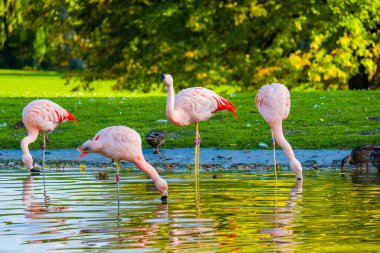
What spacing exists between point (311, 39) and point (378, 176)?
22419 millimetres

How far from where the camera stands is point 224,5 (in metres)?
A: 37.8

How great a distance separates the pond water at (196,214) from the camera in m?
8.02

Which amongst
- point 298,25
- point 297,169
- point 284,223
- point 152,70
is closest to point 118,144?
point 284,223

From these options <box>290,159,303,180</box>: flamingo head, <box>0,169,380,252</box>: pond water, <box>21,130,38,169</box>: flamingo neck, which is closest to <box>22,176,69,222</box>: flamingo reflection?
<box>0,169,380,252</box>: pond water

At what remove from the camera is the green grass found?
18.7 m

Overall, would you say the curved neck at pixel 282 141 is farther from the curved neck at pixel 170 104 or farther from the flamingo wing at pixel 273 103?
the curved neck at pixel 170 104

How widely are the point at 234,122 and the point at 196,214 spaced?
1120 cm

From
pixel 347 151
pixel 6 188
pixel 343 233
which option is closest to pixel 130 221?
pixel 343 233

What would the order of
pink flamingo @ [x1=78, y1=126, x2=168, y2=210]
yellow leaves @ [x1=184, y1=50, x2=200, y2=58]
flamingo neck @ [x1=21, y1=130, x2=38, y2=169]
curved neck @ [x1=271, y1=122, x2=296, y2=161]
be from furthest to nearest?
yellow leaves @ [x1=184, y1=50, x2=200, y2=58]
flamingo neck @ [x1=21, y1=130, x2=38, y2=169]
curved neck @ [x1=271, y1=122, x2=296, y2=161]
pink flamingo @ [x1=78, y1=126, x2=168, y2=210]

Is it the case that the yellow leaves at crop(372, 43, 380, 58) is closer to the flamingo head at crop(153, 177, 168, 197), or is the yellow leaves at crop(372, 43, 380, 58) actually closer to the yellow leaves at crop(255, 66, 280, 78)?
the yellow leaves at crop(255, 66, 280, 78)

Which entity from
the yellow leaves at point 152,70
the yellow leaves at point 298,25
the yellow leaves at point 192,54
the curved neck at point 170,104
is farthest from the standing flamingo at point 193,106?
the yellow leaves at point 152,70

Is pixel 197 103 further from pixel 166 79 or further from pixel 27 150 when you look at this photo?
pixel 27 150

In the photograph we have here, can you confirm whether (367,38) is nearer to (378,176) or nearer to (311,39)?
(311,39)

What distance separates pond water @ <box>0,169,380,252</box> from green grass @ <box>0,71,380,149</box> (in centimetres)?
432
